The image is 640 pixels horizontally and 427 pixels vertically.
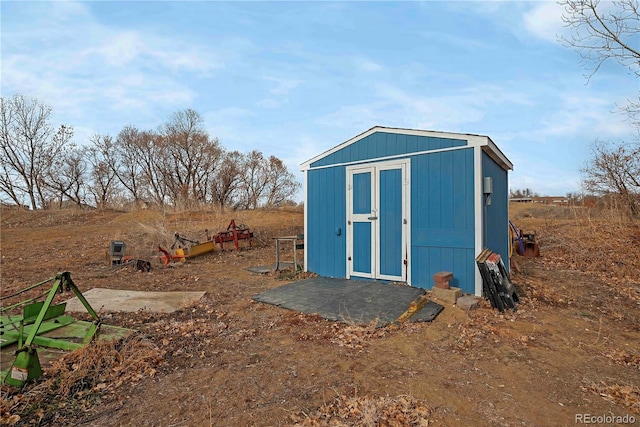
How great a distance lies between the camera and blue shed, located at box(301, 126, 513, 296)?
4840 mm

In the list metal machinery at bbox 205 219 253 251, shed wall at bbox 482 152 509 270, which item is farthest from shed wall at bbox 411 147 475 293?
metal machinery at bbox 205 219 253 251

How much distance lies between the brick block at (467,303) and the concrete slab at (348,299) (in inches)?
22.4

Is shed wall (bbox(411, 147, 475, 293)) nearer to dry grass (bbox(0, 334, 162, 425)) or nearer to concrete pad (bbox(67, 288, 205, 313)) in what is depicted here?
concrete pad (bbox(67, 288, 205, 313))

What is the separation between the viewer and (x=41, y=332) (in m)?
3.51

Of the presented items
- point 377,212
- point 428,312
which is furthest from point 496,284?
point 377,212

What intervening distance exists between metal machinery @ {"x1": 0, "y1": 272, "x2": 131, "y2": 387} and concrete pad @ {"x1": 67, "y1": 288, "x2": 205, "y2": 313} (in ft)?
2.78

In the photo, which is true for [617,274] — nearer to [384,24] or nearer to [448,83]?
[448,83]

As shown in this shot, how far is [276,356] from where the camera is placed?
313 cm

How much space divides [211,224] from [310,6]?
963cm

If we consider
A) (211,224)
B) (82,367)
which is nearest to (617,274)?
(82,367)

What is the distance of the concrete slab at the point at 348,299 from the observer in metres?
4.14

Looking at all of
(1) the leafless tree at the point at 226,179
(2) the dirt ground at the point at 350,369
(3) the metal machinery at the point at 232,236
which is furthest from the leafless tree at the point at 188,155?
(2) the dirt ground at the point at 350,369

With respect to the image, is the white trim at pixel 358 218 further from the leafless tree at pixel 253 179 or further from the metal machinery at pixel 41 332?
the leafless tree at pixel 253 179

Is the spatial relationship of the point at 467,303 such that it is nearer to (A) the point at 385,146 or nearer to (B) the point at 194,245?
(A) the point at 385,146
